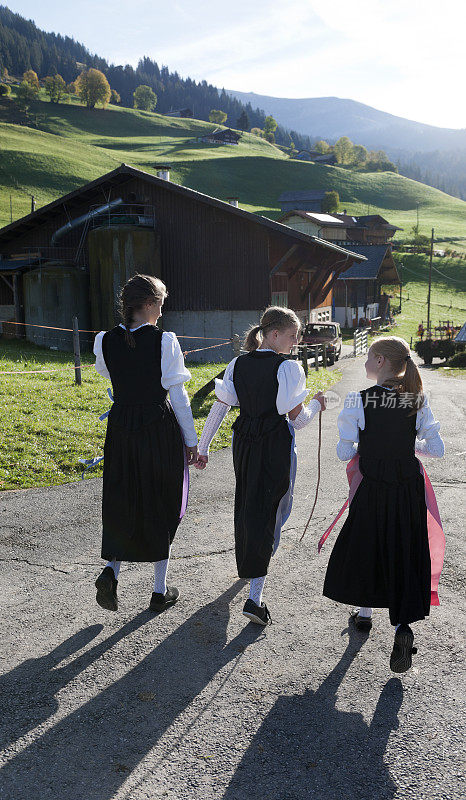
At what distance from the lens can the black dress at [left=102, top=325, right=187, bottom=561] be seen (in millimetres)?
4117

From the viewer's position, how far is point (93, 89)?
140625 mm

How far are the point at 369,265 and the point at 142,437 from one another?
156 ft

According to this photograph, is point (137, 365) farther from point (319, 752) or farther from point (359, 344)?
point (359, 344)

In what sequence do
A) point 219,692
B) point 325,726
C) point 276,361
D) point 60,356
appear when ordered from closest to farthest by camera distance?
1. point 325,726
2. point 219,692
3. point 276,361
4. point 60,356

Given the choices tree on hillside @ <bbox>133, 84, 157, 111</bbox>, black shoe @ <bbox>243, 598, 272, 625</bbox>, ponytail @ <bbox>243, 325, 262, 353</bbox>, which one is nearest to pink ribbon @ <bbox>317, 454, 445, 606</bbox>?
black shoe @ <bbox>243, 598, 272, 625</bbox>

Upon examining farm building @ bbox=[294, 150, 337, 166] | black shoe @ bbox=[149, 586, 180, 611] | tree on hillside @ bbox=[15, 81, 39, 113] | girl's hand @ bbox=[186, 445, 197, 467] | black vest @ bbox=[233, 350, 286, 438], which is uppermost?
tree on hillside @ bbox=[15, 81, 39, 113]

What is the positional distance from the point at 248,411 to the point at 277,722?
1.98 meters

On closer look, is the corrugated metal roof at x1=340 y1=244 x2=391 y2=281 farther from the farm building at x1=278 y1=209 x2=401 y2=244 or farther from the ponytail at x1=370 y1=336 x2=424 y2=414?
the ponytail at x1=370 y1=336 x2=424 y2=414

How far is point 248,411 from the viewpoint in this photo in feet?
13.9

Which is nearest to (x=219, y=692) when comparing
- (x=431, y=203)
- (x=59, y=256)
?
(x=59, y=256)

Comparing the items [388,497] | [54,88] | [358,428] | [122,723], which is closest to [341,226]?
[358,428]

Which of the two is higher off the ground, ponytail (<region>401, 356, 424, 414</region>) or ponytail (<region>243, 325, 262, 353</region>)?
ponytail (<region>243, 325, 262, 353</region>)

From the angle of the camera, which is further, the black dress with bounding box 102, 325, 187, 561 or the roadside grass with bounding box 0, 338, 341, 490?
the roadside grass with bounding box 0, 338, 341, 490

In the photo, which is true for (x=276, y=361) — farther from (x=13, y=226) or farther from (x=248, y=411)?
(x=13, y=226)
